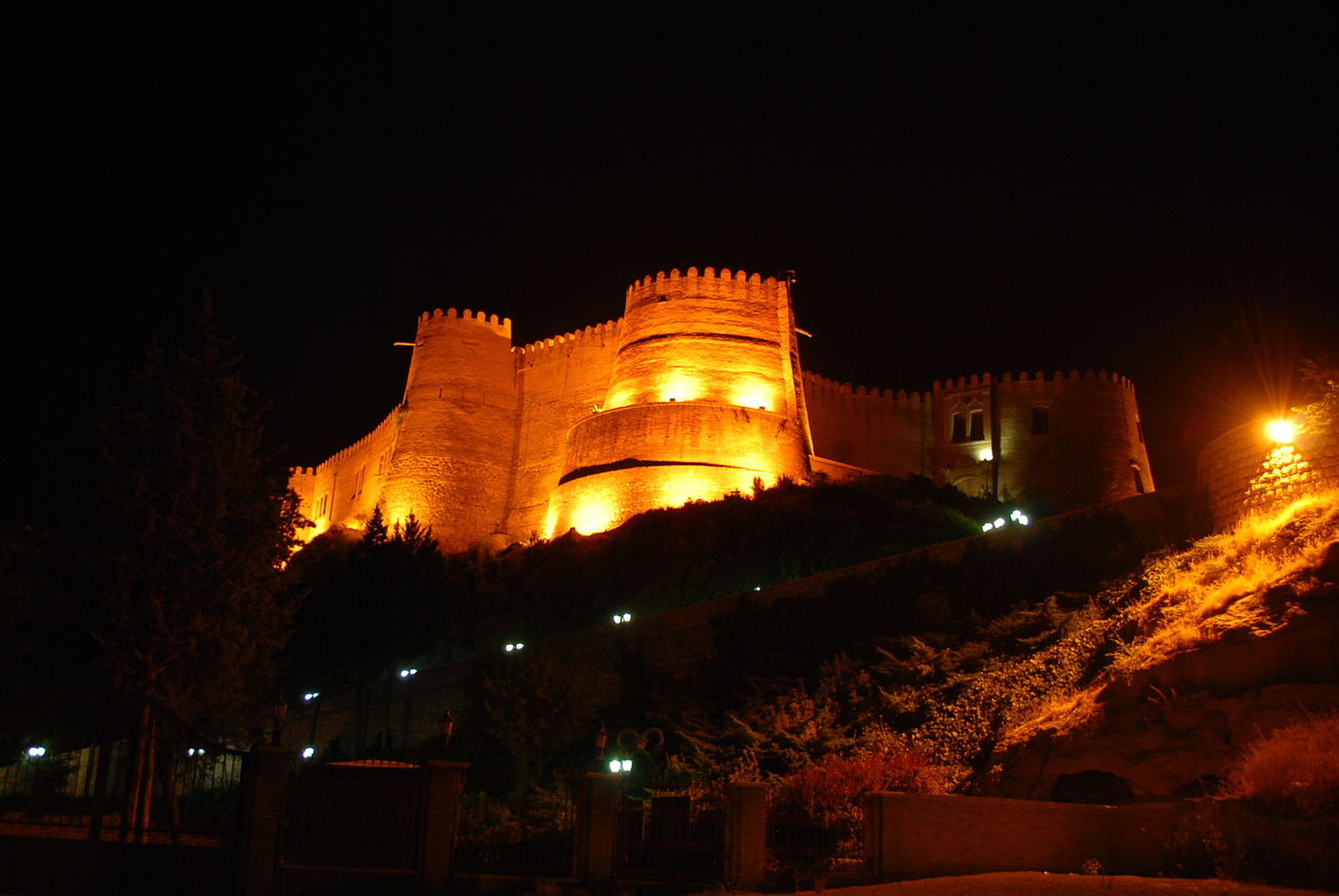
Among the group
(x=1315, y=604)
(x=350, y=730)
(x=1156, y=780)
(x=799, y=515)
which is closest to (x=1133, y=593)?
(x=1315, y=604)

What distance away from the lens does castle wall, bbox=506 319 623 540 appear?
37.8 meters

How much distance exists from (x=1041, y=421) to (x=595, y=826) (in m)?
28.9

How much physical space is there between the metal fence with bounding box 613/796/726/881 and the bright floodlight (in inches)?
351

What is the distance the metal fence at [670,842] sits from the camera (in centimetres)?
1116

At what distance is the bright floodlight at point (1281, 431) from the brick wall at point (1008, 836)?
6857mm

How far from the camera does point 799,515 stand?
26.8 m

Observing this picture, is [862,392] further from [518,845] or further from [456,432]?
Result: [518,845]

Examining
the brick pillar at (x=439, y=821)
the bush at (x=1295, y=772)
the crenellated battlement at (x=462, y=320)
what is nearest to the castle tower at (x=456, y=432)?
the crenellated battlement at (x=462, y=320)

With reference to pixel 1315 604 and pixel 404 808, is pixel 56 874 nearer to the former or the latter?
pixel 404 808

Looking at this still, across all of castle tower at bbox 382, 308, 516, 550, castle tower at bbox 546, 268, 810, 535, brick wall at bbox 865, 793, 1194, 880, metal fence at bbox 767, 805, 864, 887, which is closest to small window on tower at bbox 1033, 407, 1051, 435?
castle tower at bbox 546, 268, 810, 535

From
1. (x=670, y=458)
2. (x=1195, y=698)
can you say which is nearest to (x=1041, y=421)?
(x=670, y=458)

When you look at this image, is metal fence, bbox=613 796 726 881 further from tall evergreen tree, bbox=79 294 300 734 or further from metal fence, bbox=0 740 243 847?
tall evergreen tree, bbox=79 294 300 734

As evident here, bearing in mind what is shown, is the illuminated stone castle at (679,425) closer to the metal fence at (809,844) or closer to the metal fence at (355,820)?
the metal fence at (809,844)

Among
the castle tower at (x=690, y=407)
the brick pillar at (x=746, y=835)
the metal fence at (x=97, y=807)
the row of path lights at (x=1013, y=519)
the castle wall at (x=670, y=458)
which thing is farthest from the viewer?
the castle tower at (x=690, y=407)
